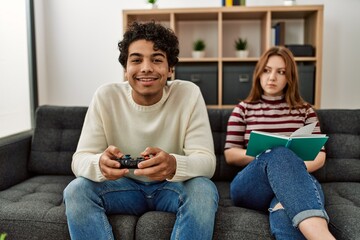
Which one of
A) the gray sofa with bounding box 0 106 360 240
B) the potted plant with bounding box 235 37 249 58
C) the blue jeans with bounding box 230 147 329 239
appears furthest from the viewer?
the potted plant with bounding box 235 37 249 58

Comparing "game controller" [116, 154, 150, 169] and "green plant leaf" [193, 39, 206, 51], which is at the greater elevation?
"green plant leaf" [193, 39, 206, 51]

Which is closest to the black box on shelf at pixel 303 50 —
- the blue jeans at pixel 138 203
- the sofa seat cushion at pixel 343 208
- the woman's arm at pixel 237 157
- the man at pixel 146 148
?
the sofa seat cushion at pixel 343 208

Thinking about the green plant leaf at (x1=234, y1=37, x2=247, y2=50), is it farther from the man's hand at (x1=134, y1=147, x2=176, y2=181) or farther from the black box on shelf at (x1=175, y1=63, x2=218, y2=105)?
the man's hand at (x1=134, y1=147, x2=176, y2=181)

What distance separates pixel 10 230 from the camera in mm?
1445

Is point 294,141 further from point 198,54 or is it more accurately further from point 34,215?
point 198,54

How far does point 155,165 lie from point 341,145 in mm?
1148

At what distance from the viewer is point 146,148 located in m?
1.35

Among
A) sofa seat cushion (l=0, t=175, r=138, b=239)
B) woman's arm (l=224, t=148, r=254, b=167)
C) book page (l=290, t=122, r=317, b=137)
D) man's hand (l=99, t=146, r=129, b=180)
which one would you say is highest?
book page (l=290, t=122, r=317, b=137)

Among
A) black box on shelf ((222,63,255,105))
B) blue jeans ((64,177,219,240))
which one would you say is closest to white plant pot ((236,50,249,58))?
black box on shelf ((222,63,255,105))

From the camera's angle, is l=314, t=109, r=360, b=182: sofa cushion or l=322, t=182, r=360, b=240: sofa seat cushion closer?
l=322, t=182, r=360, b=240: sofa seat cushion

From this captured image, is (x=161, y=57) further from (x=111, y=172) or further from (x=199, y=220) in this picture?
(x=199, y=220)

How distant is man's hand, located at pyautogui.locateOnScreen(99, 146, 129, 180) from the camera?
1235 mm

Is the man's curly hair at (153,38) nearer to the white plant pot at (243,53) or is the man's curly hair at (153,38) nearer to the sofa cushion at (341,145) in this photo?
the sofa cushion at (341,145)

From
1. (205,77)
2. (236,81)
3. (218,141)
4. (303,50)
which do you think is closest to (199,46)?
(205,77)
